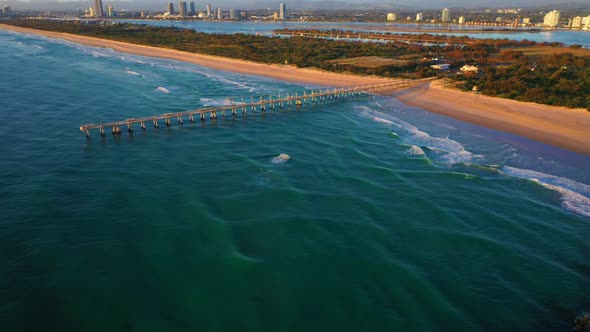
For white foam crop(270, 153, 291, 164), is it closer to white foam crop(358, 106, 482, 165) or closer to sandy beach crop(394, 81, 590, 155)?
white foam crop(358, 106, 482, 165)

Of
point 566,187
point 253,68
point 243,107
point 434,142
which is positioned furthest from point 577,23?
point 566,187

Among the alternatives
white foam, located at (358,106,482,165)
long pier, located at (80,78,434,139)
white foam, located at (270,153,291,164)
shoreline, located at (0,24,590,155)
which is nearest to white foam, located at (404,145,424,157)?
white foam, located at (358,106,482,165)

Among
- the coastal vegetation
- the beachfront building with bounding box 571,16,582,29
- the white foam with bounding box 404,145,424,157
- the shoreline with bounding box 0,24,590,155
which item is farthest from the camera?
the beachfront building with bounding box 571,16,582,29

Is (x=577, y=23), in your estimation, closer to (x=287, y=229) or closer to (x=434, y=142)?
(x=434, y=142)

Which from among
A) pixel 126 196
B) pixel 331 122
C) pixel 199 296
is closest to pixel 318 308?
pixel 199 296

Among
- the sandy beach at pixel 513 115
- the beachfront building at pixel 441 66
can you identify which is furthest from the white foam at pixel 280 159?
the beachfront building at pixel 441 66

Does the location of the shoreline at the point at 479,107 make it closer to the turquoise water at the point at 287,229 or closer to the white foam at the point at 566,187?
the turquoise water at the point at 287,229
